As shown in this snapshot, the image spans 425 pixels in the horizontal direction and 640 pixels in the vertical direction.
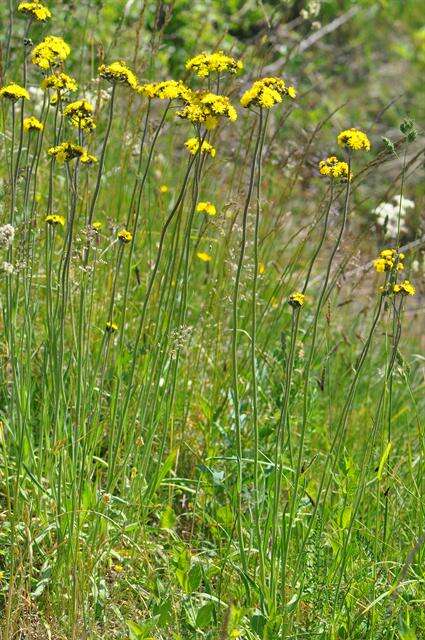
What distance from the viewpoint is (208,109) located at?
189 cm

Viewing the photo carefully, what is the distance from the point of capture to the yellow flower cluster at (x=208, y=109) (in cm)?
186

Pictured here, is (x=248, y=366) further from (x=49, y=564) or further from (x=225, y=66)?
(x=225, y=66)

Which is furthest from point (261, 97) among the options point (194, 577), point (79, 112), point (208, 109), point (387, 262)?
point (194, 577)

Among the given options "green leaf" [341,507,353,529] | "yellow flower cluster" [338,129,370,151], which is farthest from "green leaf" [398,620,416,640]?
"yellow flower cluster" [338,129,370,151]

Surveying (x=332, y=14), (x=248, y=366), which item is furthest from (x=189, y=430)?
(x=332, y=14)

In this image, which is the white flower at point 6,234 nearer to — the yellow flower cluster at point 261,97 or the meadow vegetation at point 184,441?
the meadow vegetation at point 184,441

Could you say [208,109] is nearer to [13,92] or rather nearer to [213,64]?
[213,64]

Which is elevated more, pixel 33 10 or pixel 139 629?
pixel 33 10

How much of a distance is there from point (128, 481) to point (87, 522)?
0.20 metres

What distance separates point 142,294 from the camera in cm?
329

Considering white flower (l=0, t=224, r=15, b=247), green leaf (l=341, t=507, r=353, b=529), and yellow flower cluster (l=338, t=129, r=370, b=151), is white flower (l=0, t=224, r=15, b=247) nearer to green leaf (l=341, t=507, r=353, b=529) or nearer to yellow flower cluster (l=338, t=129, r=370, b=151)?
yellow flower cluster (l=338, t=129, r=370, b=151)

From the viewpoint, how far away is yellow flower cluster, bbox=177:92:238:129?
1859 millimetres

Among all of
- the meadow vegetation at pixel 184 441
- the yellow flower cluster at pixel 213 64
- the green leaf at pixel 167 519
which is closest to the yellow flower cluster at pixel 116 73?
the meadow vegetation at pixel 184 441

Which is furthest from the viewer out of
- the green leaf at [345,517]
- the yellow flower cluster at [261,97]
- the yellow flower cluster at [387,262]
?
the green leaf at [345,517]
